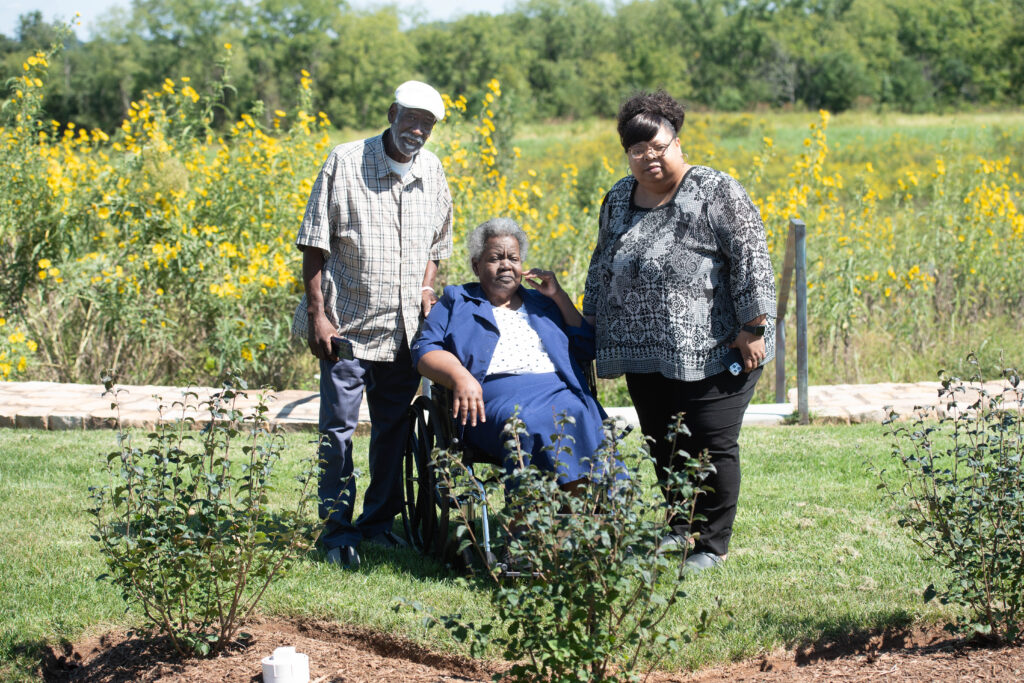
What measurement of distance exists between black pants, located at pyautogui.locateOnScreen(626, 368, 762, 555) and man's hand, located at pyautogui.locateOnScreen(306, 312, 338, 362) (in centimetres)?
114

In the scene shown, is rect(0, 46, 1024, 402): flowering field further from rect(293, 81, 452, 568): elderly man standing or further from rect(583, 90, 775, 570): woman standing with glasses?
rect(583, 90, 775, 570): woman standing with glasses

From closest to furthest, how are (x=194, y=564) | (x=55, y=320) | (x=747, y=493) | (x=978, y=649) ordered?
(x=194, y=564), (x=978, y=649), (x=747, y=493), (x=55, y=320)

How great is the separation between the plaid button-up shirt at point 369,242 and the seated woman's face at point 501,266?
0.26m

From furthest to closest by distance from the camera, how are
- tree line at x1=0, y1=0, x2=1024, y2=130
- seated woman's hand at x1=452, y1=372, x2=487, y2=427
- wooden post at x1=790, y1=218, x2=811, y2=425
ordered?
tree line at x1=0, y1=0, x2=1024, y2=130 → wooden post at x1=790, y1=218, x2=811, y2=425 → seated woman's hand at x1=452, y1=372, x2=487, y2=427

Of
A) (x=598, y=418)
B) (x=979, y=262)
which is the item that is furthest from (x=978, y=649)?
(x=979, y=262)

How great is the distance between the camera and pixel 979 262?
8.19 metres

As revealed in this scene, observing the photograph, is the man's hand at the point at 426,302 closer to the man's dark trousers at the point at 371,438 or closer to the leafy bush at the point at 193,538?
the man's dark trousers at the point at 371,438

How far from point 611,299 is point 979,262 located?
5632 mm

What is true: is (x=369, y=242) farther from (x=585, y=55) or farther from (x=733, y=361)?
(x=585, y=55)

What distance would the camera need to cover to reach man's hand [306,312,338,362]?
371cm

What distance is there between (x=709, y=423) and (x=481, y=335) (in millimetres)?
896

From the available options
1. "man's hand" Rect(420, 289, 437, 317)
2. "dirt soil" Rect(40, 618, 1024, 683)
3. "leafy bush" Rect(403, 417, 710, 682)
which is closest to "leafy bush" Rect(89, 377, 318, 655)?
"dirt soil" Rect(40, 618, 1024, 683)

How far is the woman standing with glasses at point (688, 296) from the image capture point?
3.54 meters

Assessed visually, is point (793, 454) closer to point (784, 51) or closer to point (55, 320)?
point (55, 320)
